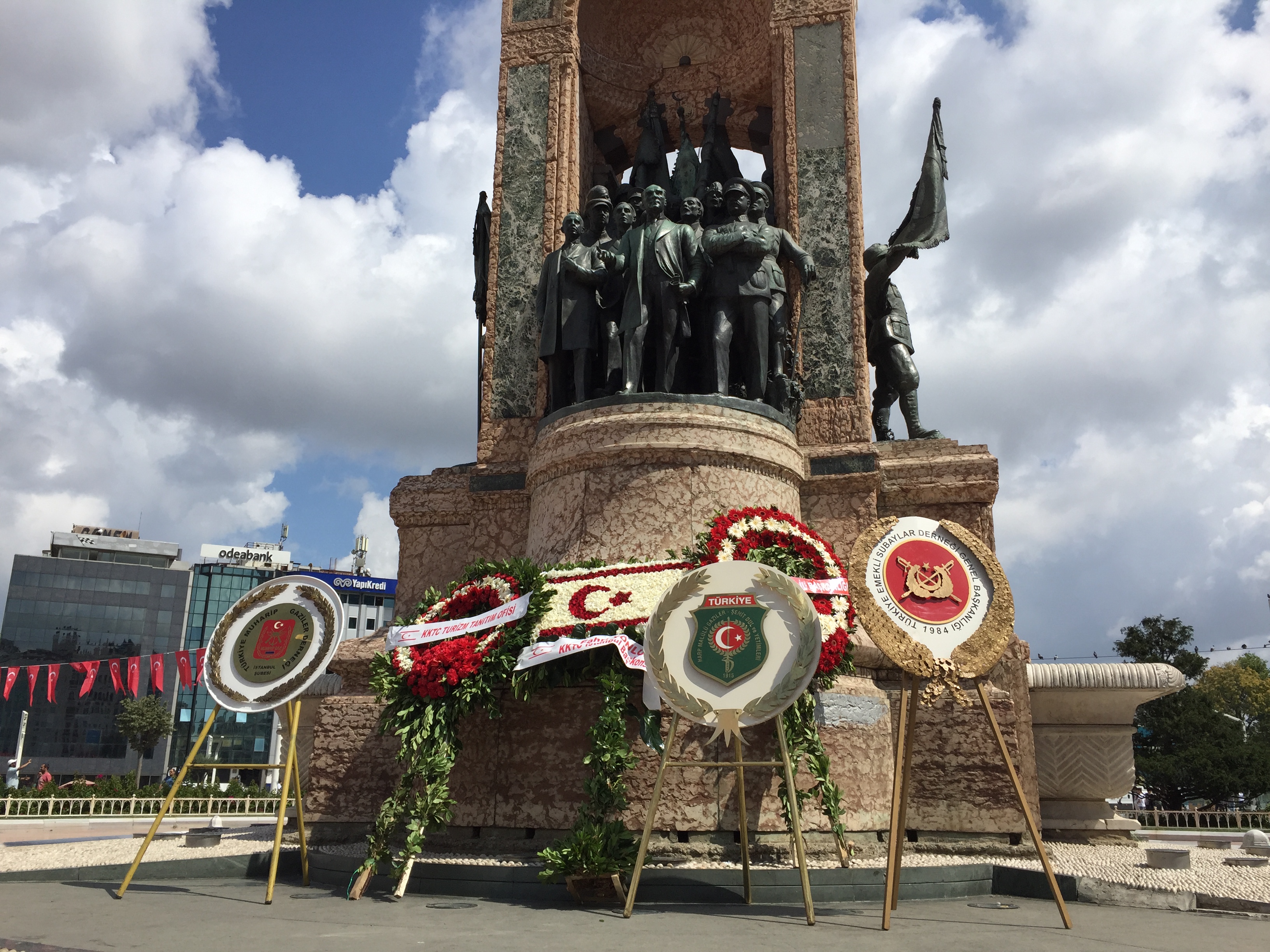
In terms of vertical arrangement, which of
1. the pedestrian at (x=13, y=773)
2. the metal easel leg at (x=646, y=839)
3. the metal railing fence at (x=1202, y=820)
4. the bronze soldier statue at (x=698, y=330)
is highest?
the bronze soldier statue at (x=698, y=330)

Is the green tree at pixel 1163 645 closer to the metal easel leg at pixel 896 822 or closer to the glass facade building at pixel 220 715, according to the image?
the metal easel leg at pixel 896 822

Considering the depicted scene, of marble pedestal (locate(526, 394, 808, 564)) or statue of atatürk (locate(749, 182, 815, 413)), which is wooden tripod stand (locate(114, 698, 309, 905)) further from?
statue of atatürk (locate(749, 182, 815, 413))

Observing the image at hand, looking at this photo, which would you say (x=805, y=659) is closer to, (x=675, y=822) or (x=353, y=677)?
(x=675, y=822)

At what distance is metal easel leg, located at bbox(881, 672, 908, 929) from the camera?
17.4 feet

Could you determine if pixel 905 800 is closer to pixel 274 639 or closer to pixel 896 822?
pixel 896 822

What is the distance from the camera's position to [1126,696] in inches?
397

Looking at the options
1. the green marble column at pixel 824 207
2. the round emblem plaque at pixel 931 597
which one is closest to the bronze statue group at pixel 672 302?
the green marble column at pixel 824 207

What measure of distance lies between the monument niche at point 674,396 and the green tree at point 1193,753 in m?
21.5

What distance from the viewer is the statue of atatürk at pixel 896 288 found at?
1245 cm

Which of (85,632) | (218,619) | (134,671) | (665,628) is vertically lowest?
(665,628)

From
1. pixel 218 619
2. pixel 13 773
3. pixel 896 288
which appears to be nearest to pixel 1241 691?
pixel 896 288

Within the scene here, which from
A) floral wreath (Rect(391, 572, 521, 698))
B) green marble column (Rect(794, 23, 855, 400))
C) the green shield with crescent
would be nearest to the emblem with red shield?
floral wreath (Rect(391, 572, 521, 698))

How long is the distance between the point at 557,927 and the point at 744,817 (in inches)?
56.0

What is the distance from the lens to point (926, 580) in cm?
596
